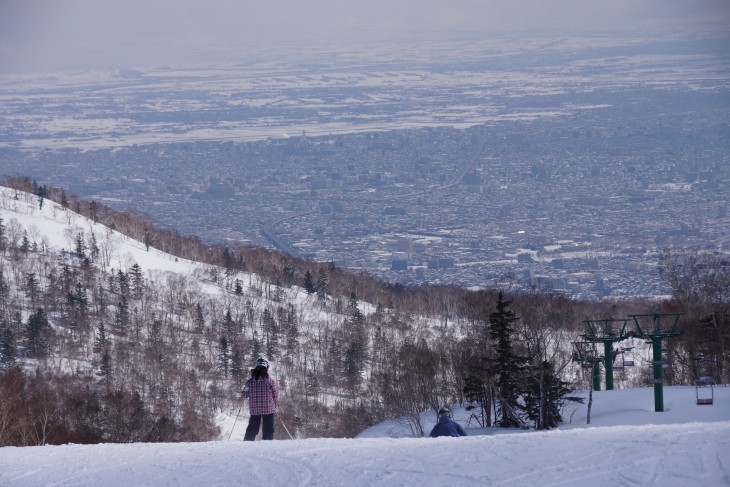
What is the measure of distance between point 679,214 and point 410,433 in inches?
4434

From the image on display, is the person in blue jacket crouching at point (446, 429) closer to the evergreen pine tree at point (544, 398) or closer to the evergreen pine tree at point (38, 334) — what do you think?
the evergreen pine tree at point (544, 398)

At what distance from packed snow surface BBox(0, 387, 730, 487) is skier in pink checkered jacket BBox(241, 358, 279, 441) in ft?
5.28

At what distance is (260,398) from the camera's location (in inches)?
503

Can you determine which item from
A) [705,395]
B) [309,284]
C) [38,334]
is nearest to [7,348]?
[38,334]

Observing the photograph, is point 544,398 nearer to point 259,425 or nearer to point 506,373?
point 506,373

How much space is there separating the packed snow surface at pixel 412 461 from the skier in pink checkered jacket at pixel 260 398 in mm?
1609

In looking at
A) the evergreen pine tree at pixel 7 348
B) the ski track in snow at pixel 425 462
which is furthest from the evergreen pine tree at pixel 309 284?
the ski track in snow at pixel 425 462

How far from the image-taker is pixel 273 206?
15125 cm

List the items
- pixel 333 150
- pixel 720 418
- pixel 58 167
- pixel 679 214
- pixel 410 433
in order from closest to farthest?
pixel 720 418 < pixel 410 433 < pixel 679 214 < pixel 58 167 < pixel 333 150

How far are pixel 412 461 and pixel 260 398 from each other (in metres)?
3.79

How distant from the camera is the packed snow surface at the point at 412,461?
857cm

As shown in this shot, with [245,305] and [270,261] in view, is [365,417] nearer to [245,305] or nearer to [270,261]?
[245,305]

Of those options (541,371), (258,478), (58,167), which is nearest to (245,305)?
(541,371)

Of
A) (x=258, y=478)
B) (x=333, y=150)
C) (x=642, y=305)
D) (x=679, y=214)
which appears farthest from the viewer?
(x=333, y=150)
